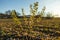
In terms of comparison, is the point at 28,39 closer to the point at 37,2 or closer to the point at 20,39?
the point at 20,39

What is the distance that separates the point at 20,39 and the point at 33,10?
2619 mm

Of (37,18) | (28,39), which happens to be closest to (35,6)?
(37,18)

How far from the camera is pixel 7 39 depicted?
10.1 meters

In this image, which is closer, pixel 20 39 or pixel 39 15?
pixel 39 15

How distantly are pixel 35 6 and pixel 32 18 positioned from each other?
642 millimetres

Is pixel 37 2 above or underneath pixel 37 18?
above

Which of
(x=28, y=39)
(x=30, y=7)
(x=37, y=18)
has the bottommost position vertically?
(x=28, y=39)

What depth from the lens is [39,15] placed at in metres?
8.91

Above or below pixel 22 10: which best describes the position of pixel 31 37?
below

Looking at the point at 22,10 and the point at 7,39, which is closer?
the point at 22,10

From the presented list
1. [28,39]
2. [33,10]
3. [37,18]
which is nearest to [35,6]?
[33,10]

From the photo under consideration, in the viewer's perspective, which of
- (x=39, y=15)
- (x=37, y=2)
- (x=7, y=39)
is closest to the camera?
(x=37, y=2)

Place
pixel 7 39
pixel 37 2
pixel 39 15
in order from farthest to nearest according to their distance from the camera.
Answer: pixel 7 39 → pixel 39 15 → pixel 37 2

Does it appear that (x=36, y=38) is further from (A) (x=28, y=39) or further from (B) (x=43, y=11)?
(B) (x=43, y=11)
